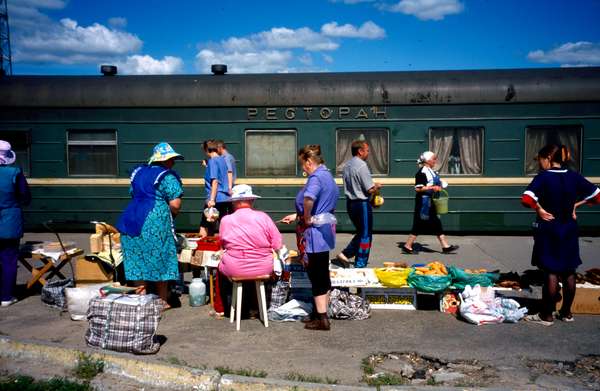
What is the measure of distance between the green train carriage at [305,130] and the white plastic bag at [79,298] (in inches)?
203

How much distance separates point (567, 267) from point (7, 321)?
5636mm

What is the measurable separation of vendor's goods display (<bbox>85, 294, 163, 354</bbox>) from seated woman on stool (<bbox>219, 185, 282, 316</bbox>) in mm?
871

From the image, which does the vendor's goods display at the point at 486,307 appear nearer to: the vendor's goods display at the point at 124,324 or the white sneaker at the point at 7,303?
the vendor's goods display at the point at 124,324

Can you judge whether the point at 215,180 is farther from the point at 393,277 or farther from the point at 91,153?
the point at 91,153

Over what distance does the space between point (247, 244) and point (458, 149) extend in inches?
252

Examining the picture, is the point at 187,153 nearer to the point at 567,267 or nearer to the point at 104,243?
the point at 104,243

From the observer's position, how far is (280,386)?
4379mm

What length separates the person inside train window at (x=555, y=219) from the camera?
594 cm

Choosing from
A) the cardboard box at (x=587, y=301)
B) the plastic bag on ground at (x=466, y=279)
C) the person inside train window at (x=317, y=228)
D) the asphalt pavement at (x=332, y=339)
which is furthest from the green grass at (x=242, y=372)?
the cardboard box at (x=587, y=301)

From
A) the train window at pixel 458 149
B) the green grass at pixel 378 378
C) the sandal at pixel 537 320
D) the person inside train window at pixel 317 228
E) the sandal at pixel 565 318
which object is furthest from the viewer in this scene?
the train window at pixel 458 149

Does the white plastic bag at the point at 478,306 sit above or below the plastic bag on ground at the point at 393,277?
below

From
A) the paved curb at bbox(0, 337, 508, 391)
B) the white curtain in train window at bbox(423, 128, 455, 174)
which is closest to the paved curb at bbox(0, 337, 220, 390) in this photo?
the paved curb at bbox(0, 337, 508, 391)

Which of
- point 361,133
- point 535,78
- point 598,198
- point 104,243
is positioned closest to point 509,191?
point 535,78

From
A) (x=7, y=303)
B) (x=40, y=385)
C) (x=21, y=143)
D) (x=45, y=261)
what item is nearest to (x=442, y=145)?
(x=45, y=261)
